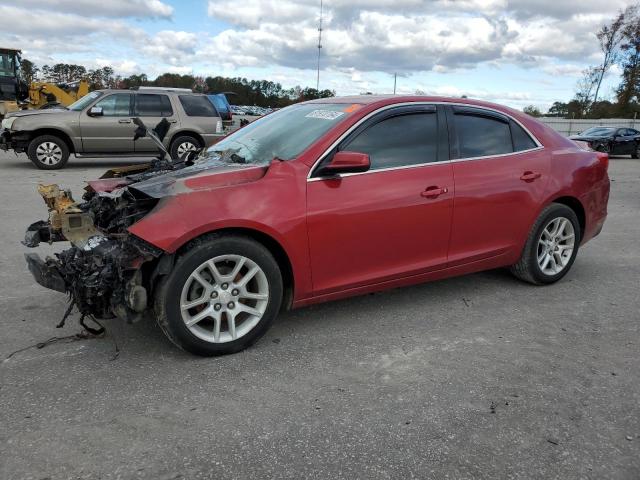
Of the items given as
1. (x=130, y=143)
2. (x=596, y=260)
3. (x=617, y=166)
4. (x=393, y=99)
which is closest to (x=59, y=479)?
(x=393, y=99)

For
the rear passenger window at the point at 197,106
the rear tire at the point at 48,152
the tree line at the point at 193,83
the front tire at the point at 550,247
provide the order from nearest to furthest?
the front tire at the point at 550,247, the rear tire at the point at 48,152, the rear passenger window at the point at 197,106, the tree line at the point at 193,83

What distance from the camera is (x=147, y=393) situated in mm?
2982

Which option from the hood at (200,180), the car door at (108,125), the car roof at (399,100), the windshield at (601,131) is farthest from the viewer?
the windshield at (601,131)

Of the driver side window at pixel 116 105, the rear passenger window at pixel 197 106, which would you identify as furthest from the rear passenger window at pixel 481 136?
the driver side window at pixel 116 105

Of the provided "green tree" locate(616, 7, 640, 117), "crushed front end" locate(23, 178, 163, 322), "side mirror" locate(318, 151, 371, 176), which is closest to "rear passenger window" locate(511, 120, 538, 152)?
"side mirror" locate(318, 151, 371, 176)

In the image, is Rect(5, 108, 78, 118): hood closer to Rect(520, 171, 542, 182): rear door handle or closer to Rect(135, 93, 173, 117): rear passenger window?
Rect(135, 93, 173, 117): rear passenger window

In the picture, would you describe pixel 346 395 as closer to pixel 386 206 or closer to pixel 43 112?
pixel 386 206

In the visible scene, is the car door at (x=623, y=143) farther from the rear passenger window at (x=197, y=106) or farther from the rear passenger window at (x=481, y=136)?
the rear passenger window at (x=481, y=136)

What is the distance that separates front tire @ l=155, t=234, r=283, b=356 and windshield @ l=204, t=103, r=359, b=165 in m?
0.78

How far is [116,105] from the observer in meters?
12.4

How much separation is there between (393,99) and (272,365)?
2.18 m

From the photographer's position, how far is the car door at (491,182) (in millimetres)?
4215

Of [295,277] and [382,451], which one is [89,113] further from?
[382,451]

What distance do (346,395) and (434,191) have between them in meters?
1.73
